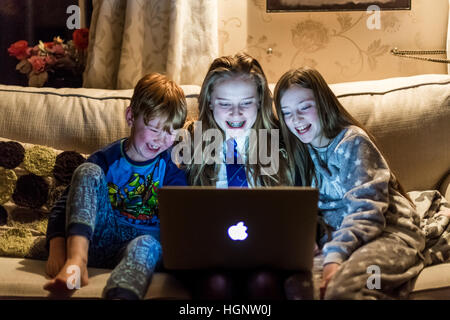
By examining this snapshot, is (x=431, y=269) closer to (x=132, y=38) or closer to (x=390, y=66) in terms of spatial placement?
(x=390, y=66)

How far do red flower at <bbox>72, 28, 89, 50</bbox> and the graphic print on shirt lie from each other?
0.98 metres

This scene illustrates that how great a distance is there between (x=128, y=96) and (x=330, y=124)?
2.49 ft

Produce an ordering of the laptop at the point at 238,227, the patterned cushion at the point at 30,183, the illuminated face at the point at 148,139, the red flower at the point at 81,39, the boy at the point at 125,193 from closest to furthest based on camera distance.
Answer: the laptop at the point at 238,227, the boy at the point at 125,193, the illuminated face at the point at 148,139, the patterned cushion at the point at 30,183, the red flower at the point at 81,39

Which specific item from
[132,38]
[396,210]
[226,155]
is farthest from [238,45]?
[396,210]

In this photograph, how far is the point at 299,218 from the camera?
113cm

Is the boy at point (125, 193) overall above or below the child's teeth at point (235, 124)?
below

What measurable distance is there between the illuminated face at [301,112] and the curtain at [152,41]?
686 mm

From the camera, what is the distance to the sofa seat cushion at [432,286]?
1277mm

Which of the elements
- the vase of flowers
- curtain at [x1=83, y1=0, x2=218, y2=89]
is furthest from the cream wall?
the vase of flowers

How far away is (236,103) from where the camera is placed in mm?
1534

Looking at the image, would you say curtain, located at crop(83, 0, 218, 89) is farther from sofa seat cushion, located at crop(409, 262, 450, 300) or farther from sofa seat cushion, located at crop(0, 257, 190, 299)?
sofa seat cushion, located at crop(409, 262, 450, 300)

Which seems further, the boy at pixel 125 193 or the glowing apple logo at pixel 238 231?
the boy at pixel 125 193

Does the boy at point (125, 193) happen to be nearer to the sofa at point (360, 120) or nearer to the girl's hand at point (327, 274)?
the sofa at point (360, 120)

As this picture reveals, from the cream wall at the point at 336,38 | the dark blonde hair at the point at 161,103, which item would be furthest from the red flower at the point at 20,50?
the dark blonde hair at the point at 161,103
